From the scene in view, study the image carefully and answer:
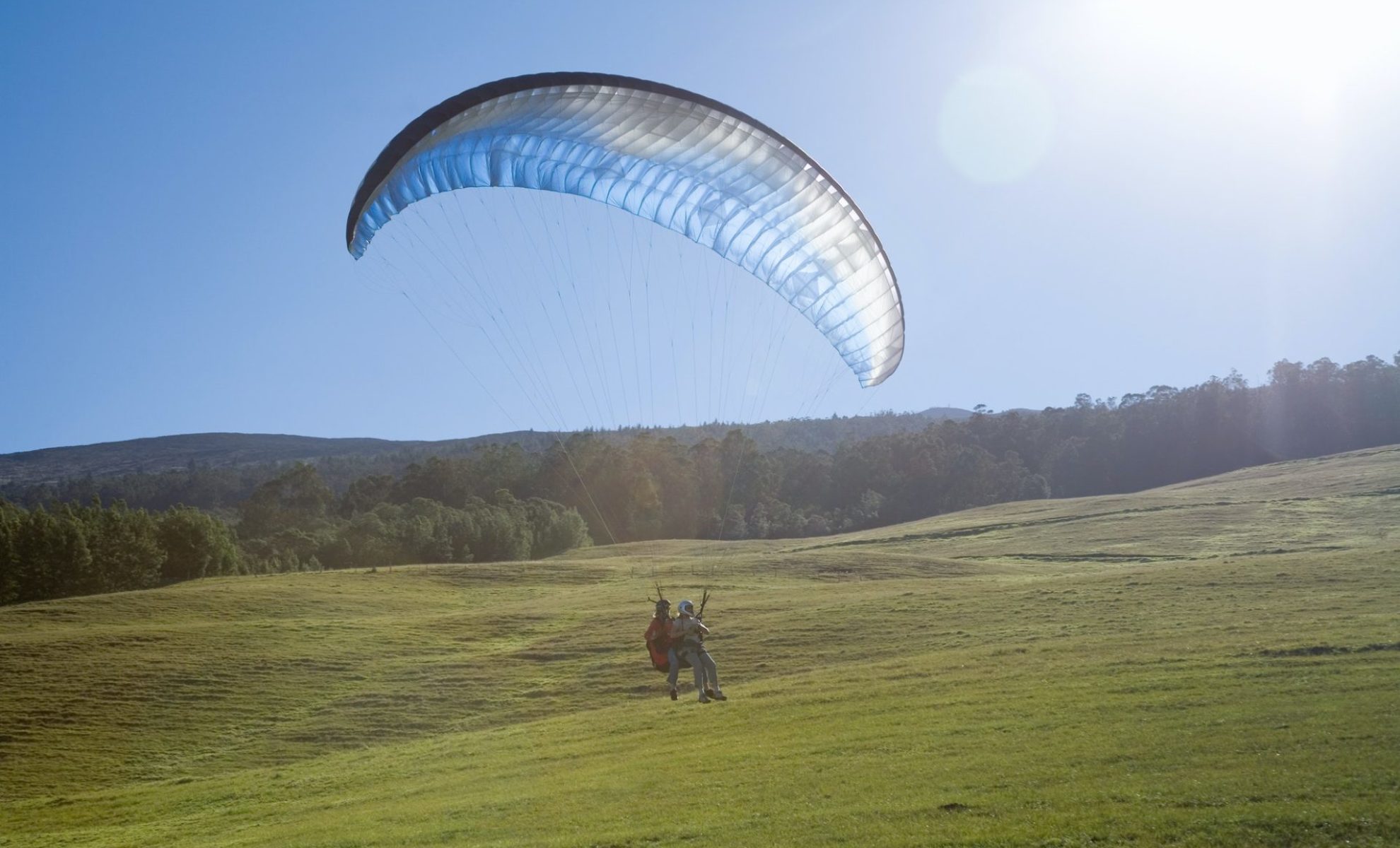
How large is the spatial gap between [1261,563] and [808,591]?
1703 centimetres

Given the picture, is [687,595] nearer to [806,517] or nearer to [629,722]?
[629,722]

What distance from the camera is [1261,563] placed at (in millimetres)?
36625

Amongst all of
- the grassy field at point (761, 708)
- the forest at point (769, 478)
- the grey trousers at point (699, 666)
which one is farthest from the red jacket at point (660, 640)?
the forest at point (769, 478)

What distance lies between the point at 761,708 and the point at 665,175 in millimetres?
10900

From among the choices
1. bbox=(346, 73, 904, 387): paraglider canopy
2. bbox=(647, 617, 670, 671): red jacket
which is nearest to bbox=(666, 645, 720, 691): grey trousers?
bbox=(647, 617, 670, 671): red jacket

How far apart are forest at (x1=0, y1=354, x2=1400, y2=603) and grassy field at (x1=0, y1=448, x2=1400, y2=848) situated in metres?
27.6

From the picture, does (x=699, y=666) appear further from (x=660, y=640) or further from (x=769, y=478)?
(x=769, y=478)

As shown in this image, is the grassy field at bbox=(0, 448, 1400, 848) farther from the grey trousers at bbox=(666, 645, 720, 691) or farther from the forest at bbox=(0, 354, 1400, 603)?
the forest at bbox=(0, 354, 1400, 603)

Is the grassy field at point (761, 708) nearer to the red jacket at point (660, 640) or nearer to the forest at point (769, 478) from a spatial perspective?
the red jacket at point (660, 640)

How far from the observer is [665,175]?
1588cm

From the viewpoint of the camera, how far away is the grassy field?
38.5 ft

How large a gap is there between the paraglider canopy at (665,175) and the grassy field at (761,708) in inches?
278

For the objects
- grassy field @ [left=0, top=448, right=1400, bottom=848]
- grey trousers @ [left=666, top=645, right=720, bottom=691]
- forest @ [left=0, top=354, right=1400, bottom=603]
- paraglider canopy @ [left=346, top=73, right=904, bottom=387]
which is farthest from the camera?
forest @ [left=0, top=354, right=1400, bottom=603]

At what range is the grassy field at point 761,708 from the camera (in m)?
11.7
